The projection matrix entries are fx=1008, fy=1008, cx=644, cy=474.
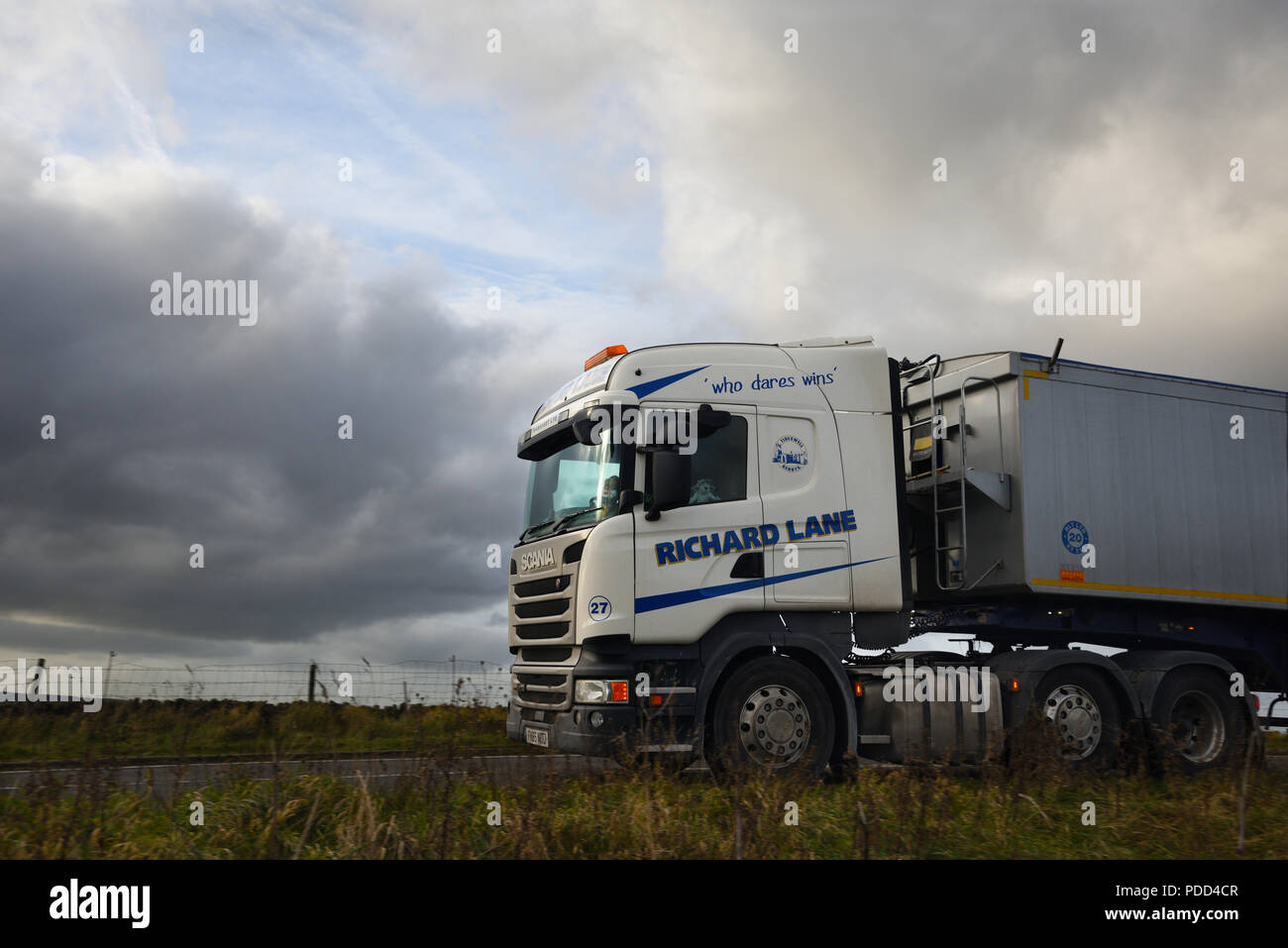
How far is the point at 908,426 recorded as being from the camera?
11.0 metres

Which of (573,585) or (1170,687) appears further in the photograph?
(1170,687)

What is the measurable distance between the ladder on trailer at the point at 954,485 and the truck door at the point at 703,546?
249 centimetres

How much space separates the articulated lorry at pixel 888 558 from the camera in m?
8.27

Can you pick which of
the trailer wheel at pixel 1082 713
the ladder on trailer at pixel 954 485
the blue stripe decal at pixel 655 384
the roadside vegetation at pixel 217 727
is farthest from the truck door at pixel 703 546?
the roadside vegetation at pixel 217 727

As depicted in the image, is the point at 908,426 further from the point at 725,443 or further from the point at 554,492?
the point at 554,492

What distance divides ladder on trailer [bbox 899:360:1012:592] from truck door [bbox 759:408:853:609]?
5.46 ft

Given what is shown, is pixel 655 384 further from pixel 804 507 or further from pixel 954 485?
pixel 954 485

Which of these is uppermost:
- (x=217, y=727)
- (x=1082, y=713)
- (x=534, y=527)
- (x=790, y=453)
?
(x=790, y=453)

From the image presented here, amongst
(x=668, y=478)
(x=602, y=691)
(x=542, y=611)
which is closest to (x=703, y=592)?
(x=668, y=478)

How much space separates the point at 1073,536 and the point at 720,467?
3871 millimetres

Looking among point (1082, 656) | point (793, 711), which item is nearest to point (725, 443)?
point (793, 711)

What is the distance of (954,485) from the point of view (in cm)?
1009
